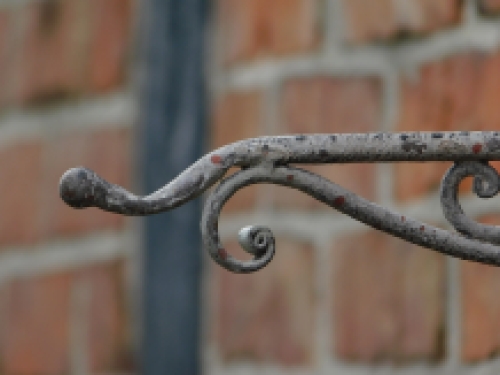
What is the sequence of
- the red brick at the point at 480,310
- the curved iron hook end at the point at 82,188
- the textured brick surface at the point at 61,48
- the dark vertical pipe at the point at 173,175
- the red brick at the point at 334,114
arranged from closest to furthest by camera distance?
the curved iron hook end at the point at 82,188, the red brick at the point at 480,310, the red brick at the point at 334,114, the dark vertical pipe at the point at 173,175, the textured brick surface at the point at 61,48

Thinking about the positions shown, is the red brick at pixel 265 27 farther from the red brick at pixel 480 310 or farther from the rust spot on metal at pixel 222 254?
the rust spot on metal at pixel 222 254

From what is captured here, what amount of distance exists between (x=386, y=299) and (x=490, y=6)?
206 mm

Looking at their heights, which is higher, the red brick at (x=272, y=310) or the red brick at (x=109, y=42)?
the red brick at (x=109, y=42)

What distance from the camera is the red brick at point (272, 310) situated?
80cm

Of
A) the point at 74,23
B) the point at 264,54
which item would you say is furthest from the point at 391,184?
the point at 74,23

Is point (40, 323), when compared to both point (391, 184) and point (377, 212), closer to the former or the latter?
point (391, 184)

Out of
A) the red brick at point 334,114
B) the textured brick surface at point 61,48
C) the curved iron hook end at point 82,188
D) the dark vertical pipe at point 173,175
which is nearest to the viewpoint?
the curved iron hook end at point 82,188

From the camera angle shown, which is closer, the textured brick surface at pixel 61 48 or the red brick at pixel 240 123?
the red brick at pixel 240 123

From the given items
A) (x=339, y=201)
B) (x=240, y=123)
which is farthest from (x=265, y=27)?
(x=339, y=201)

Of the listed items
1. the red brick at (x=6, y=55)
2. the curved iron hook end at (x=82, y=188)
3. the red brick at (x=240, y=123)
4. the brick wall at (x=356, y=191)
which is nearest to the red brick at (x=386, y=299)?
the brick wall at (x=356, y=191)

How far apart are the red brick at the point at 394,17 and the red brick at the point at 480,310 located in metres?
0.14

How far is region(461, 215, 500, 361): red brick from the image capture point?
625 millimetres

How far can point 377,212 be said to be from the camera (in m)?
0.45

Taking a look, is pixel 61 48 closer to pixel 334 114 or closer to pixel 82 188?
pixel 334 114
